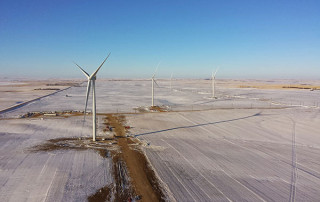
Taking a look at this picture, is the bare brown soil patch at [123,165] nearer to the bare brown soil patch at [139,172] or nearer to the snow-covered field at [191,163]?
the bare brown soil patch at [139,172]

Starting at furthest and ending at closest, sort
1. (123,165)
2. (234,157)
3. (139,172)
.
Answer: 1. (234,157)
2. (123,165)
3. (139,172)

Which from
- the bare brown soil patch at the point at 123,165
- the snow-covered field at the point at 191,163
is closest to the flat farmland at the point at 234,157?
the snow-covered field at the point at 191,163

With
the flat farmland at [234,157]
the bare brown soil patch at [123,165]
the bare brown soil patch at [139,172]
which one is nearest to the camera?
the bare brown soil patch at [123,165]

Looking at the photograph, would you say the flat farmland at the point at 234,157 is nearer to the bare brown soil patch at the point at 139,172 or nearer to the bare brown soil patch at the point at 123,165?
the bare brown soil patch at the point at 139,172

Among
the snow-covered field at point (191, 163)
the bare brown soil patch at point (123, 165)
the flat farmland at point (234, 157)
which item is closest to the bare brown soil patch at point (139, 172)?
the bare brown soil patch at point (123, 165)

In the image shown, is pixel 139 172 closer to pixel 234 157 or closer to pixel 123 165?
pixel 123 165

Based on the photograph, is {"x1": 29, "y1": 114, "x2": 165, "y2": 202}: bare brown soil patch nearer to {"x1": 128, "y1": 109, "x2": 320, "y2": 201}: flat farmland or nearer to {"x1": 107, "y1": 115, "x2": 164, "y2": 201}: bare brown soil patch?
{"x1": 107, "y1": 115, "x2": 164, "y2": 201}: bare brown soil patch

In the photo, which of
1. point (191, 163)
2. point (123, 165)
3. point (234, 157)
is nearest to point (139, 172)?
point (123, 165)

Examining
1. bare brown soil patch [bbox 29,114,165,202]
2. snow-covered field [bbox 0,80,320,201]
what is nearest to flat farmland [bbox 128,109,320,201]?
snow-covered field [bbox 0,80,320,201]

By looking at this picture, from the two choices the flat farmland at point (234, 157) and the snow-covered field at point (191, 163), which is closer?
the snow-covered field at point (191, 163)

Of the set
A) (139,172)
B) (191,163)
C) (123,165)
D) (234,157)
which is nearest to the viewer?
(139,172)

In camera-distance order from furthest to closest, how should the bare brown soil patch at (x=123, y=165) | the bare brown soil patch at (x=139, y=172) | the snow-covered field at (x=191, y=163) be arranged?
the snow-covered field at (x=191, y=163) → the bare brown soil patch at (x=139, y=172) → the bare brown soil patch at (x=123, y=165)
